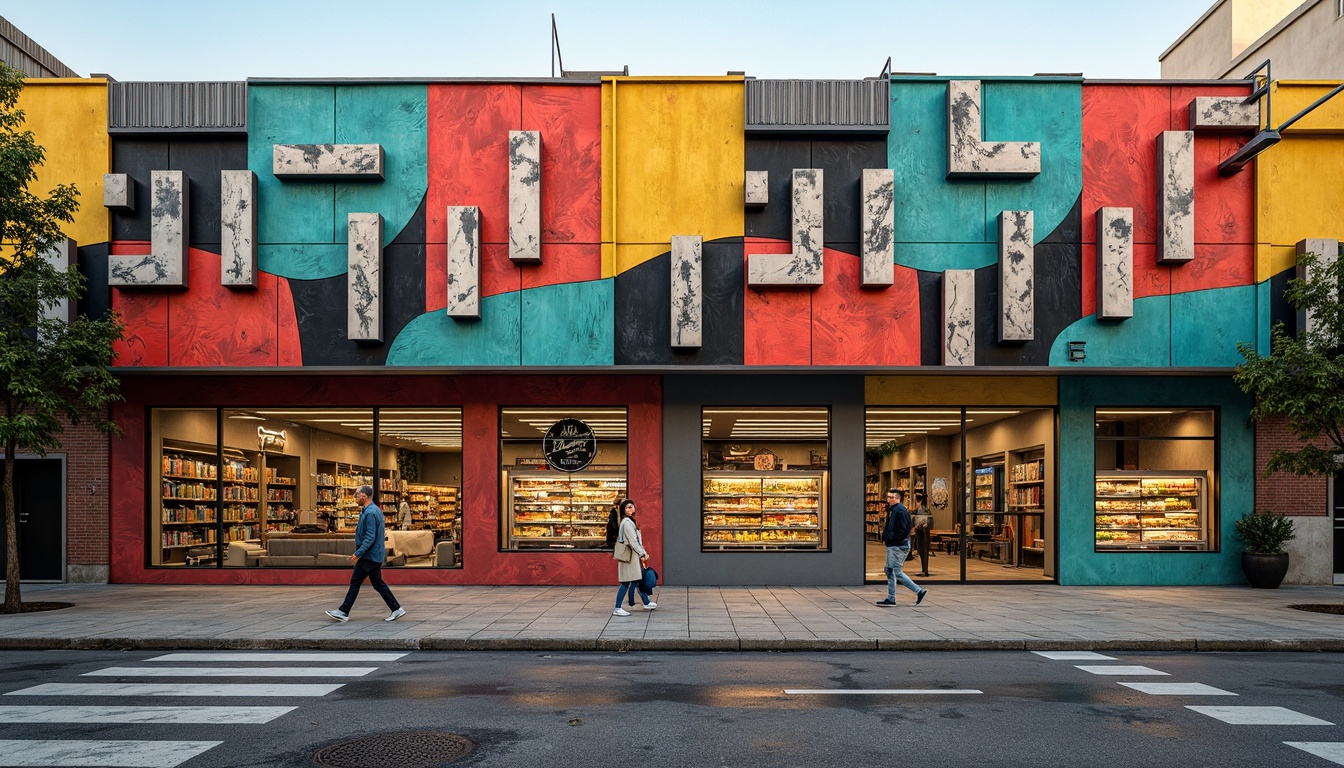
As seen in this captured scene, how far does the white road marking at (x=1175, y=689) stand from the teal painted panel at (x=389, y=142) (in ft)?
40.4

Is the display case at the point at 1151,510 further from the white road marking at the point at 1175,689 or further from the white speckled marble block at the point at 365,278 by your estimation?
the white speckled marble block at the point at 365,278

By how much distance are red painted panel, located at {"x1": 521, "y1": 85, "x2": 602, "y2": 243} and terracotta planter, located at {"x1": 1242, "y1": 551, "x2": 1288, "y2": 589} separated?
43.0 ft

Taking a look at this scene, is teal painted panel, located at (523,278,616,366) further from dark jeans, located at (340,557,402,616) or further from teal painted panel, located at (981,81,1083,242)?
teal painted panel, located at (981,81,1083,242)

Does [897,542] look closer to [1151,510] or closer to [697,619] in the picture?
[697,619]

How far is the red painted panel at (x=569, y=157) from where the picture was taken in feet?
53.6

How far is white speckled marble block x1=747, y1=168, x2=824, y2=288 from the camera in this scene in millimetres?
16000

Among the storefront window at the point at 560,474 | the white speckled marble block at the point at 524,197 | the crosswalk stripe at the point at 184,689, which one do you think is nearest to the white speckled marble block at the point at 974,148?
the white speckled marble block at the point at 524,197

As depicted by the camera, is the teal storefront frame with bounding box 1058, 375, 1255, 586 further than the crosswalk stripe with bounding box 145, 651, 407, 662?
Yes

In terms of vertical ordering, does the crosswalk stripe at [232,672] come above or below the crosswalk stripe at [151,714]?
below

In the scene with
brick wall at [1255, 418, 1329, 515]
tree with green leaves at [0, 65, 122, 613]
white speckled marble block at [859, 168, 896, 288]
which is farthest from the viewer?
brick wall at [1255, 418, 1329, 515]

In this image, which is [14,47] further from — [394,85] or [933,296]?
[933,296]

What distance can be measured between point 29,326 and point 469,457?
717 cm

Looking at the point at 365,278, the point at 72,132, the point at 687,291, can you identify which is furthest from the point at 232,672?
the point at 72,132

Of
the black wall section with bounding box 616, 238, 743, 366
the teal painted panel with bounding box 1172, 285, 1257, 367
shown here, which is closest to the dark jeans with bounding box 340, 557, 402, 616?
the black wall section with bounding box 616, 238, 743, 366
